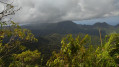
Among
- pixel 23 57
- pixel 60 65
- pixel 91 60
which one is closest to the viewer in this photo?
pixel 91 60

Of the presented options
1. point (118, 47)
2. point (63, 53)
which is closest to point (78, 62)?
point (63, 53)

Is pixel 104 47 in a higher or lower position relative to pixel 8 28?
lower

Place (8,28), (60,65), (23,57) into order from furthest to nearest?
(23,57) < (8,28) < (60,65)

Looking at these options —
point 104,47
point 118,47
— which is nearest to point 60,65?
point 104,47

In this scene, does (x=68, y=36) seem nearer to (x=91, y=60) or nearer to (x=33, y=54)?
(x=91, y=60)

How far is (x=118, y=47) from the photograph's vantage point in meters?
2.54

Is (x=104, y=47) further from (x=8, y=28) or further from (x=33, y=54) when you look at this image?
(x=33, y=54)

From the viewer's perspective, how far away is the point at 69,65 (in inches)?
99.2

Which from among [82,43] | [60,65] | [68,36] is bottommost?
[60,65]

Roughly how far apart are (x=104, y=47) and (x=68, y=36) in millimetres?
940

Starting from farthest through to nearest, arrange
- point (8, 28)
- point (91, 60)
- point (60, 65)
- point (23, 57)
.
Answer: point (23, 57)
point (8, 28)
point (60, 65)
point (91, 60)

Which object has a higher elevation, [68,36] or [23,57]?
[68,36]

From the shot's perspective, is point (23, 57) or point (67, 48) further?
point (23, 57)

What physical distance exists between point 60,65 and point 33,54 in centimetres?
1221
